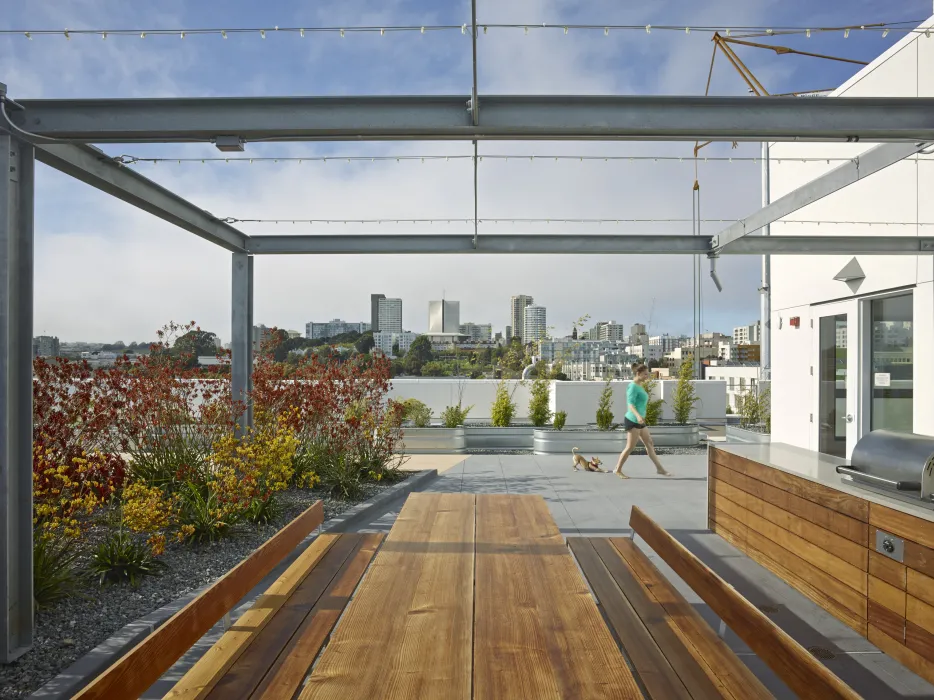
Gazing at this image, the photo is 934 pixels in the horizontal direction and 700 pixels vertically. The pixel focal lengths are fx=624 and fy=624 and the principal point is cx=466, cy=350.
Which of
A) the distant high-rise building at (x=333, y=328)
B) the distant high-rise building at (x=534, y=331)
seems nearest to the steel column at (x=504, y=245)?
the distant high-rise building at (x=333, y=328)

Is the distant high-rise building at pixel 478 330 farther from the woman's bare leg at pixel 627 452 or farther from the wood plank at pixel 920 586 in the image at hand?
the wood plank at pixel 920 586

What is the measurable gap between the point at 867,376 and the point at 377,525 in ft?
18.7

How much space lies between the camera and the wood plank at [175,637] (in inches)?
60.0

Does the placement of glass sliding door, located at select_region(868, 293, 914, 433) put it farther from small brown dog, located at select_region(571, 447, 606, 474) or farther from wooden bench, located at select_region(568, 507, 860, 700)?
wooden bench, located at select_region(568, 507, 860, 700)

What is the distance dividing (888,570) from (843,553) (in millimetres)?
381

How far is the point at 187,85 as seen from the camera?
4383 mm

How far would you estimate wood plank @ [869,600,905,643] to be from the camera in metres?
3.03

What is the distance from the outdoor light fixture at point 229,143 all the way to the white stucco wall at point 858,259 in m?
4.06

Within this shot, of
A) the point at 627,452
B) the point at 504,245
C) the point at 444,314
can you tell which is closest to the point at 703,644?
the point at 504,245

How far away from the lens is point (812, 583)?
3.82m

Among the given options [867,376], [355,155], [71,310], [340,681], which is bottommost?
[340,681]

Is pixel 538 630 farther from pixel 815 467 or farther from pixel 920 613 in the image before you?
pixel 815 467

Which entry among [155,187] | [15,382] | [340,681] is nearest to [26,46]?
[155,187]

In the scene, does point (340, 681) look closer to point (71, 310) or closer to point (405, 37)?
point (405, 37)
